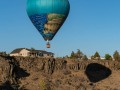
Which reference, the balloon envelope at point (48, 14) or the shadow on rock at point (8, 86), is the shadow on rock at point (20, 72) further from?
the balloon envelope at point (48, 14)

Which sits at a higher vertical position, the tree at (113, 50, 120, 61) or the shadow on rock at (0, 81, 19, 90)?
the tree at (113, 50, 120, 61)

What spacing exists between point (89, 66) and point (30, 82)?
34.2 meters

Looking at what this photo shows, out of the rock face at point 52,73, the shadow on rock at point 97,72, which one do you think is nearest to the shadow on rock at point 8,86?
the rock face at point 52,73

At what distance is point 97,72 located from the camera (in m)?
152

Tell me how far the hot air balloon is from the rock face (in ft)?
113

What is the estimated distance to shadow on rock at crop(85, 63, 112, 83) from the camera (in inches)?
5796

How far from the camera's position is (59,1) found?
7938 cm

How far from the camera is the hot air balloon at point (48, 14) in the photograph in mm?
78688

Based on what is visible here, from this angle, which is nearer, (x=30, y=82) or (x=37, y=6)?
(x=37, y=6)

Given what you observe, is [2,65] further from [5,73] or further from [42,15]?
[42,15]

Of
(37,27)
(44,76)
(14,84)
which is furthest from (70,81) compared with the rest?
(37,27)

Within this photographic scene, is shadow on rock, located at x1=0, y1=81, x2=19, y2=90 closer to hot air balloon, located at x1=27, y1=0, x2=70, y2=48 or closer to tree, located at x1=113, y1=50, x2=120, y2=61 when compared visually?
hot air balloon, located at x1=27, y1=0, x2=70, y2=48

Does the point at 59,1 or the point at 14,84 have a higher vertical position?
the point at 59,1

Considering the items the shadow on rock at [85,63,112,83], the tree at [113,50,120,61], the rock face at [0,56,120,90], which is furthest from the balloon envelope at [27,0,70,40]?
the tree at [113,50,120,61]
